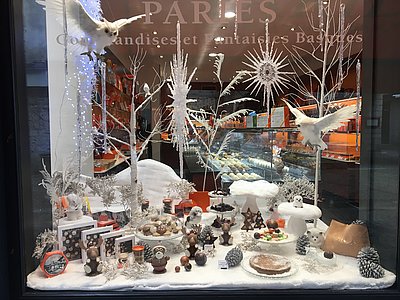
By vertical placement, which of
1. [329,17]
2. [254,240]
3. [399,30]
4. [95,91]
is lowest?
[254,240]

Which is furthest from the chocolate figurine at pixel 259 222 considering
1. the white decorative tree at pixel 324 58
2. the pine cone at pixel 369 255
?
the pine cone at pixel 369 255

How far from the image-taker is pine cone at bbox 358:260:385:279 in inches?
60.9

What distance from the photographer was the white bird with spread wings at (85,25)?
5.67 feet

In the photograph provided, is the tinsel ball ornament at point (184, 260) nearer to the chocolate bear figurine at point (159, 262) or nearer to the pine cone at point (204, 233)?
the chocolate bear figurine at point (159, 262)

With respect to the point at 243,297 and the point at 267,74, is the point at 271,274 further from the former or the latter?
the point at 267,74

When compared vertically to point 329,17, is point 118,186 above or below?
below

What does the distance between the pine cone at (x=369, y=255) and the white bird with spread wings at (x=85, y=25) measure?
1.73 m

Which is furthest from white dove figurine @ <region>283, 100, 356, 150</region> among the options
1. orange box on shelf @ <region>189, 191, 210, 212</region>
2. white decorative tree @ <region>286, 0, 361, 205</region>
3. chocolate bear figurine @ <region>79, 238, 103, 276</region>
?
chocolate bear figurine @ <region>79, 238, 103, 276</region>

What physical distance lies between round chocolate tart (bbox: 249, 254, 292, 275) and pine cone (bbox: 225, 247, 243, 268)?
0.19ft

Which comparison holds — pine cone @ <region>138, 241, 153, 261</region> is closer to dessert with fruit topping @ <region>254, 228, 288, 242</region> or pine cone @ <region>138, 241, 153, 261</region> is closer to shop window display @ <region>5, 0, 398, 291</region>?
shop window display @ <region>5, 0, 398, 291</region>

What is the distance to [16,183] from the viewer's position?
144cm

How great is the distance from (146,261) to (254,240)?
597 mm

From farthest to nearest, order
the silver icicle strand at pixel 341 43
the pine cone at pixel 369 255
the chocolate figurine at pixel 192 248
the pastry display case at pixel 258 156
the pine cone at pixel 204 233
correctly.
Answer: the pastry display case at pixel 258 156, the silver icicle strand at pixel 341 43, the pine cone at pixel 204 233, the chocolate figurine at pixel 192 248, the pine cone at pixel 369 255

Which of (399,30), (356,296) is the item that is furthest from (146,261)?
(399,30)
